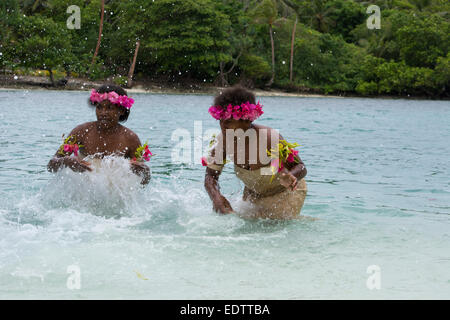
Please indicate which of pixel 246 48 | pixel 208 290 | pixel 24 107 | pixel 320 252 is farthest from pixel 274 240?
pixel 246 48

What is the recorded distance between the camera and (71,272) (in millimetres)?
4461

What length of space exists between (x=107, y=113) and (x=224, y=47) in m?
47.7

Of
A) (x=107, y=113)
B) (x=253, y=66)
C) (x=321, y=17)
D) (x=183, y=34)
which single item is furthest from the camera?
(x=321, y=17)

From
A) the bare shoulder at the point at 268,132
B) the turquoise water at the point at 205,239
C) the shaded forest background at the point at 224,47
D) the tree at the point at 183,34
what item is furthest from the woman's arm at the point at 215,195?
the tree at the point at 183,34

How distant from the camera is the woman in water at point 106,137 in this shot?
257 inches

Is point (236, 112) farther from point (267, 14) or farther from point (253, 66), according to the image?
point (267, 14)

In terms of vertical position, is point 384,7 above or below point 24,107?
above

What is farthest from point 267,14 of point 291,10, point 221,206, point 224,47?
point 221,206

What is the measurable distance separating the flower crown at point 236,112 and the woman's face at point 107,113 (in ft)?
5.03

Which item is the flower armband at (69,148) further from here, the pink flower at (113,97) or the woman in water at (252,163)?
the woman in water at (252,163)

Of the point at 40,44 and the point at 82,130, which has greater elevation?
the point at 40,44

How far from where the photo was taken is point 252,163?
585cm

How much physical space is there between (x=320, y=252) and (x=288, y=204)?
1.00 m
